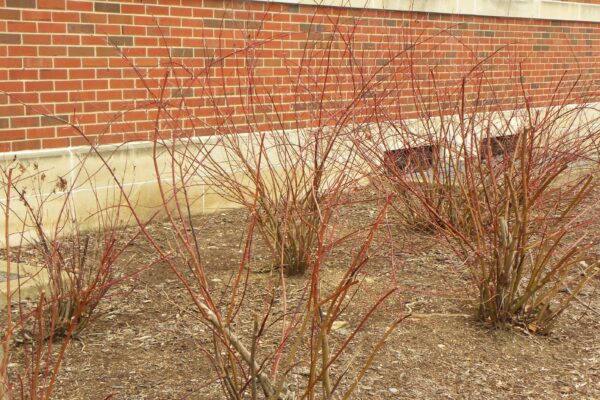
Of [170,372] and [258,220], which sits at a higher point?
[258,220]

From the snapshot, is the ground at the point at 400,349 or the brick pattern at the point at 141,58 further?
the brick pattern at the point at 141,58

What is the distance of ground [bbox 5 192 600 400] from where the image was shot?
3.95m

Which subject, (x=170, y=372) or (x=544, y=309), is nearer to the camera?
(x=170, y=372)

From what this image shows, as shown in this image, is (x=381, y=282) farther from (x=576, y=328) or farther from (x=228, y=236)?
(x=228, y=236)

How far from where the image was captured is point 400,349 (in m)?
4.40

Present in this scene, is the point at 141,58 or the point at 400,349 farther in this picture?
the point at 141,58

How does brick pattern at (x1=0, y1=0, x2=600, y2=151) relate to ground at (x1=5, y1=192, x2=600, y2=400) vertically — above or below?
above

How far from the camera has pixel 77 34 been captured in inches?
267

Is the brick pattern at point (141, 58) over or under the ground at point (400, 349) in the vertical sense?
over

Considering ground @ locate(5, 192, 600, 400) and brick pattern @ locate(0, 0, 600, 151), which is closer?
ground @ locate(5, 192, 600, 400)

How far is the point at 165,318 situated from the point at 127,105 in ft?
9.38

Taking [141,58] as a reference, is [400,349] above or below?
below

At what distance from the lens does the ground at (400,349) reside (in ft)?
13.0

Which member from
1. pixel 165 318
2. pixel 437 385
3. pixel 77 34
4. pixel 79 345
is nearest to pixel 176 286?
pixel 165 318
